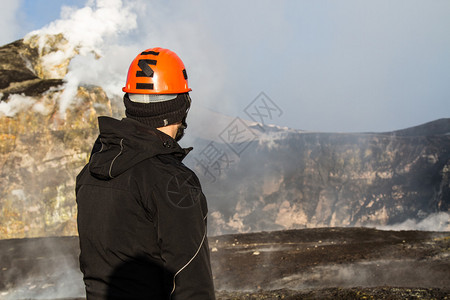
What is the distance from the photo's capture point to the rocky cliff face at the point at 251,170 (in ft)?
75.5

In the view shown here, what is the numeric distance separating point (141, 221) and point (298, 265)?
8128mm

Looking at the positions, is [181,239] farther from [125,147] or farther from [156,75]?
[156,75]

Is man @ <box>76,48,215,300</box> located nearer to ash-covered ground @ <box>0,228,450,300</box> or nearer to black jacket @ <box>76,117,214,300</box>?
black jacket @ <box>76,117,214,300</box>

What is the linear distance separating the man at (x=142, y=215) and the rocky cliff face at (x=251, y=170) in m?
22.0

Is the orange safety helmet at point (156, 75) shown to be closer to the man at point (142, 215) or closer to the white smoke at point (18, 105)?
the man at point (142, 215)

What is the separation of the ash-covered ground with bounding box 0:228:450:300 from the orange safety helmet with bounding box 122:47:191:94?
492cm

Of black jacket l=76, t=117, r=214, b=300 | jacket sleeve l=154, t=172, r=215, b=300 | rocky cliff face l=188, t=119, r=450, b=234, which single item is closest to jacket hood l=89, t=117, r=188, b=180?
black jacket l=76, t=117, r=214, b=300

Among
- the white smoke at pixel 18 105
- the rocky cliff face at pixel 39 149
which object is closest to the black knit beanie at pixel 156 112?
the rocky cliff face at pixel 39 149

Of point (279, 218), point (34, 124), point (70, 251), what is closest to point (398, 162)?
point (279, 218)

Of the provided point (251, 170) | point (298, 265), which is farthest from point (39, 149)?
point (298, 265)

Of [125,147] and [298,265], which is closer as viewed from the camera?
[125,147]

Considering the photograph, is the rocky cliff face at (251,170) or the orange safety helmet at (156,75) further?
the rocky cliff face at (251,170)

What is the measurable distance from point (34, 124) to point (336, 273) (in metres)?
23.0

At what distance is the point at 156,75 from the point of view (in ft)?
6.04
